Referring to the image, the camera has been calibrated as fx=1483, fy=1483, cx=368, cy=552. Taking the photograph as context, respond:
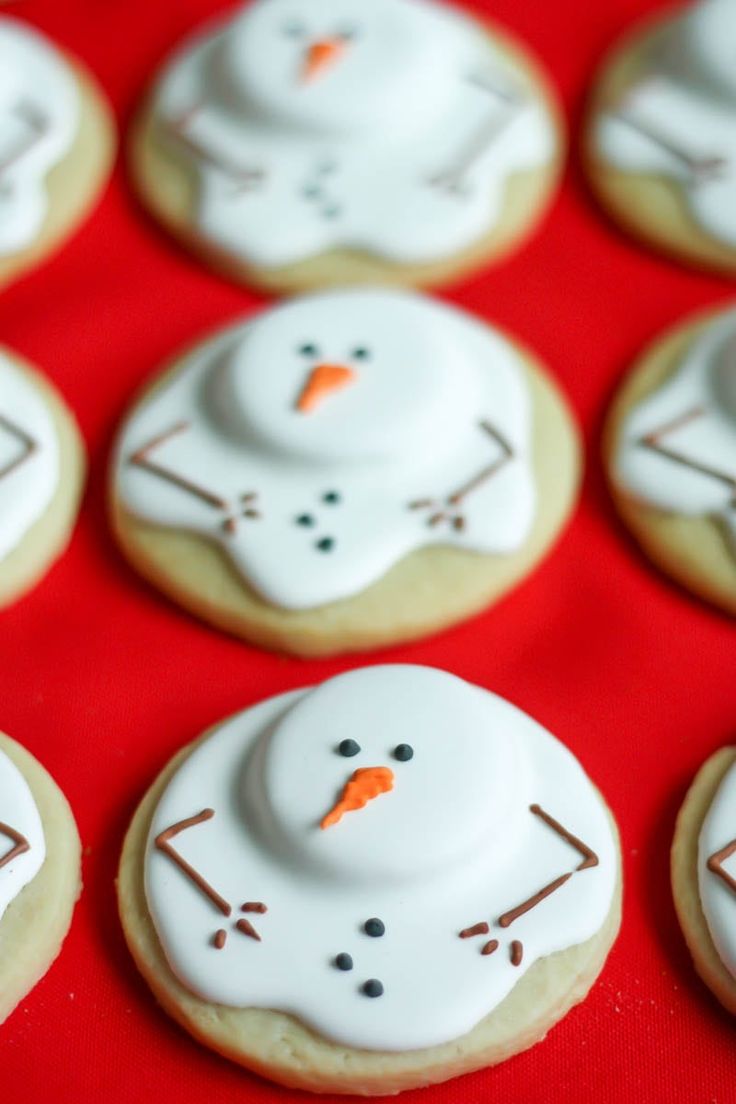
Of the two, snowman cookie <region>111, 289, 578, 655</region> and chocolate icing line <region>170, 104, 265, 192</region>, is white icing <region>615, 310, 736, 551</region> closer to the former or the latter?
snowman cookie <region>111, 289, 578, 655</region>

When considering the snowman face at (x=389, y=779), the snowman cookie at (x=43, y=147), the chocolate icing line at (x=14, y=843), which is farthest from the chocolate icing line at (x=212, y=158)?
the chocolate icing line at (x=14, y=843)

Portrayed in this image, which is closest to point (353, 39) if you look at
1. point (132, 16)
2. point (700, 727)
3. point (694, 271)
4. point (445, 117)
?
point (445, 117)

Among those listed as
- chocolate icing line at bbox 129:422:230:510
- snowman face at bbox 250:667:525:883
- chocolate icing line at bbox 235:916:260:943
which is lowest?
chocolate icing line at bbox 235:916:260:943

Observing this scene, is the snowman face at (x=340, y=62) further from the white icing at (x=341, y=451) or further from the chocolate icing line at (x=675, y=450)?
the chocolate icing line at (x=675, y=450)

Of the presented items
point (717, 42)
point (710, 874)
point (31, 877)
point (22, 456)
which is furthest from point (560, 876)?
point (717, 42)

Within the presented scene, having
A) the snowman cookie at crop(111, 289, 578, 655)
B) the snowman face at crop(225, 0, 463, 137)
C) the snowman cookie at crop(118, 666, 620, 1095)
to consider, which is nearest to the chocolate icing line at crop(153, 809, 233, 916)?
the snowman cookie at crop(118, 666, 620, 1095)

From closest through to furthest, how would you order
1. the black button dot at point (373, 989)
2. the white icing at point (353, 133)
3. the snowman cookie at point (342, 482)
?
the black button dot at point (373, 989) < the snowman cookie at point (342, 482) < the white icing at point (353, 133)

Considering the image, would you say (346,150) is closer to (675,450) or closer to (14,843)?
(675,450)
